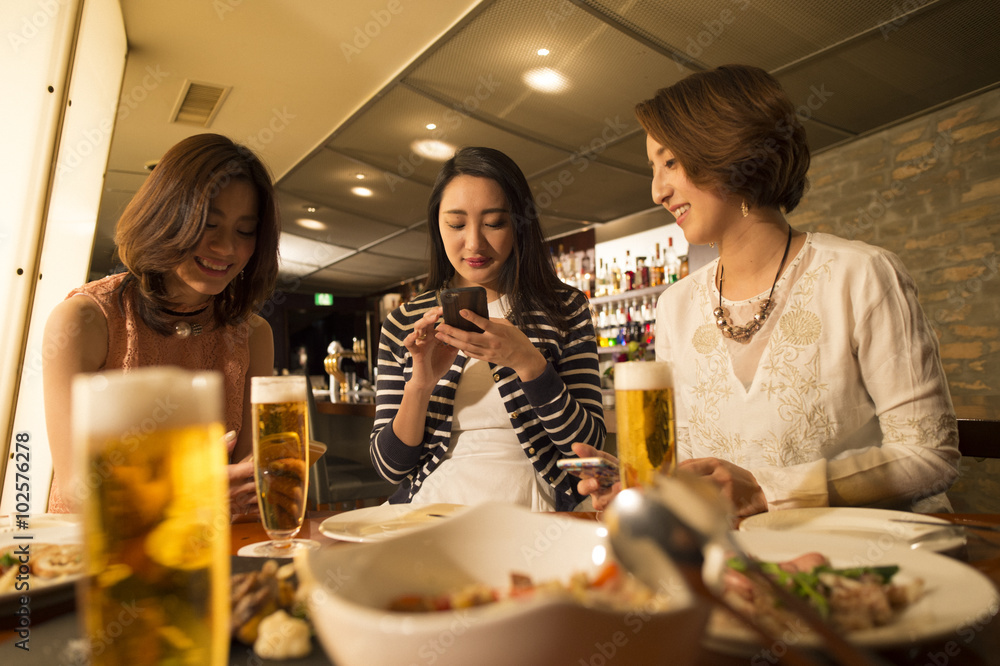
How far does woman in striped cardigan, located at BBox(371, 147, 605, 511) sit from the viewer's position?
1.55 meters

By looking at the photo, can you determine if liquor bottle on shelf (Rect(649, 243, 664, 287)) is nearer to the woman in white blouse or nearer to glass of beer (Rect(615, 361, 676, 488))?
the woman in white blouse

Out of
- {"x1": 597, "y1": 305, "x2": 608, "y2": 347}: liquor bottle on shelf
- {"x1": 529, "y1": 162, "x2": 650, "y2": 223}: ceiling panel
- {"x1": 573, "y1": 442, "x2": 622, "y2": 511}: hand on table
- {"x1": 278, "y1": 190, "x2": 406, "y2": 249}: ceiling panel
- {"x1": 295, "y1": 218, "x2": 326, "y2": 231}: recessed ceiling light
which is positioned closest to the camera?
{"x1": 573, "y1": 442, "x2": 622, "y2": 511}: hand on table

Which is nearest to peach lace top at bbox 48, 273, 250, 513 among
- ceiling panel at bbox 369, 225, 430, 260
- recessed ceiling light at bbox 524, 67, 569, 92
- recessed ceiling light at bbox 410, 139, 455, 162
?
recessed ceiling light at bbox 524, 67, 569, 92

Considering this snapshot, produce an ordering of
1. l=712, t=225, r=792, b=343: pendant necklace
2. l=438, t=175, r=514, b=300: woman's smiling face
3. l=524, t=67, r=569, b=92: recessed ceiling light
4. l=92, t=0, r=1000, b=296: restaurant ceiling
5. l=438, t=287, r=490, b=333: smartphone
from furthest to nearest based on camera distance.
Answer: l=524, t=67, r=569, b=92: recessed ceiling light → l=92, t=0, r=1000, b=296: restaurant ceiling → l=438, t=175, r=514, b=300: woman's smiling face → l=712, t=225, r=792, b=343: pendant necklace → l=438, t=287, r=490, b=333: smartphone

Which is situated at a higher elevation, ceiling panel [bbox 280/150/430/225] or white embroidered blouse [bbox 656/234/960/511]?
ceiling panel [bbox 280/150/430/225]

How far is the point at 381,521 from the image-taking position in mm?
963

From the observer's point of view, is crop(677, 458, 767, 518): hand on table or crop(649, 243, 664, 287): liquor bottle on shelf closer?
crop(677, 458, 767, 518): hand on table

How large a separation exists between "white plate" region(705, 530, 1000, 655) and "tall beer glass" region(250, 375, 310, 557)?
2.10 feet

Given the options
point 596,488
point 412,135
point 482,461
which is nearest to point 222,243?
point 482,461

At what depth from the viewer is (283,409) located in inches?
36.4

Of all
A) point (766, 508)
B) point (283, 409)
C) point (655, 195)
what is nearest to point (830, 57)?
point (655, 195)

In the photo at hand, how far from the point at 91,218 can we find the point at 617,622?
12.4 ft

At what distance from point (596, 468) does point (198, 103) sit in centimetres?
517

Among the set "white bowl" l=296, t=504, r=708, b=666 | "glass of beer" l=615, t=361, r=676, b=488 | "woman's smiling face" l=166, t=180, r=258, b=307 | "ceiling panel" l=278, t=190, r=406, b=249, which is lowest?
"white bowl" l=296, t=504, r=708, b=666
